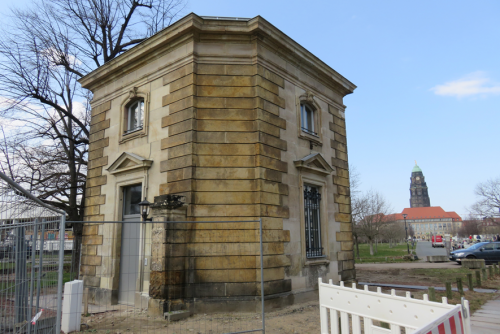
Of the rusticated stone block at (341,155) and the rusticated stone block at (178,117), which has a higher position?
the rusticated stone block at (178,117)

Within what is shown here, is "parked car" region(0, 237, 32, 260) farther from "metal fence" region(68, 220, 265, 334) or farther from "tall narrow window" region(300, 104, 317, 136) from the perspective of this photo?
"tall narrow window" region(300, 104, 317, 136)

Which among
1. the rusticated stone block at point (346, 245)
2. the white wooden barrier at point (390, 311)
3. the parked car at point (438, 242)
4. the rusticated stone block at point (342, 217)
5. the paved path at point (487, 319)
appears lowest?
the parked car at point (438, 242)

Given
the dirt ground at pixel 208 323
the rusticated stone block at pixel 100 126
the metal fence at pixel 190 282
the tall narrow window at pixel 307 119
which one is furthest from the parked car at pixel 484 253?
the rusticated stone block at pixel 100 126

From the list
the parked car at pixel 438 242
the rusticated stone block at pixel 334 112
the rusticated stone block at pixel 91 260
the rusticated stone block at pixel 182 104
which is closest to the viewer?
the rusticated stone block at pixel 182 104

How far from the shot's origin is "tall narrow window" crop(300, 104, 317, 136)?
11.3 meters

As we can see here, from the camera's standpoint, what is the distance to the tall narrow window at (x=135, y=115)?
35.9 feet

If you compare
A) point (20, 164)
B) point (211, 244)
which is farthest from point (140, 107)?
point (20, 164)

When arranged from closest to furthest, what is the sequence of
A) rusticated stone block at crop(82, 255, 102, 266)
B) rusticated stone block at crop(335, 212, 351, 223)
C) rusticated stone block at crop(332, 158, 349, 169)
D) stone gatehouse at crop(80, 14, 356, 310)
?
stone gatehouse at crop(80, 14, 356, 310) → rusticated stone block at crop(82, 255, 102, 266) → rusticated stone block at crop(335, 212, 351, 223) → rusticated stone block at crop(332, 158, 349, 169)

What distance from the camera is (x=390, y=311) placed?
404 centimetres

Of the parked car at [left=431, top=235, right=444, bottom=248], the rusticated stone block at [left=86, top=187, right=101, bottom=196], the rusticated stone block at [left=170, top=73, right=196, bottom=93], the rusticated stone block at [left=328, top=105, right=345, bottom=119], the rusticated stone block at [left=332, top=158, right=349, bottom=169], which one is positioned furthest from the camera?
the parked car at [left=431, top=235, right=444, bottom=248]

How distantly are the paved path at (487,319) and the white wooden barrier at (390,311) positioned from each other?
381cm

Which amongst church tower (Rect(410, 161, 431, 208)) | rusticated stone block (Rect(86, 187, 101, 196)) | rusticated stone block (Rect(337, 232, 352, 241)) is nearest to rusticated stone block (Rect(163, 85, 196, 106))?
rusticated stone block (Rect(86, 187, 101, 196))

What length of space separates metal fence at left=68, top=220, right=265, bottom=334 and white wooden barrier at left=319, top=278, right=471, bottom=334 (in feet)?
9.17

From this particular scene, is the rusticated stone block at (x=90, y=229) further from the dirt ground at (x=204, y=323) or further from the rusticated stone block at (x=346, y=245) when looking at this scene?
the rusticated stone block at (x=346, y=245)
